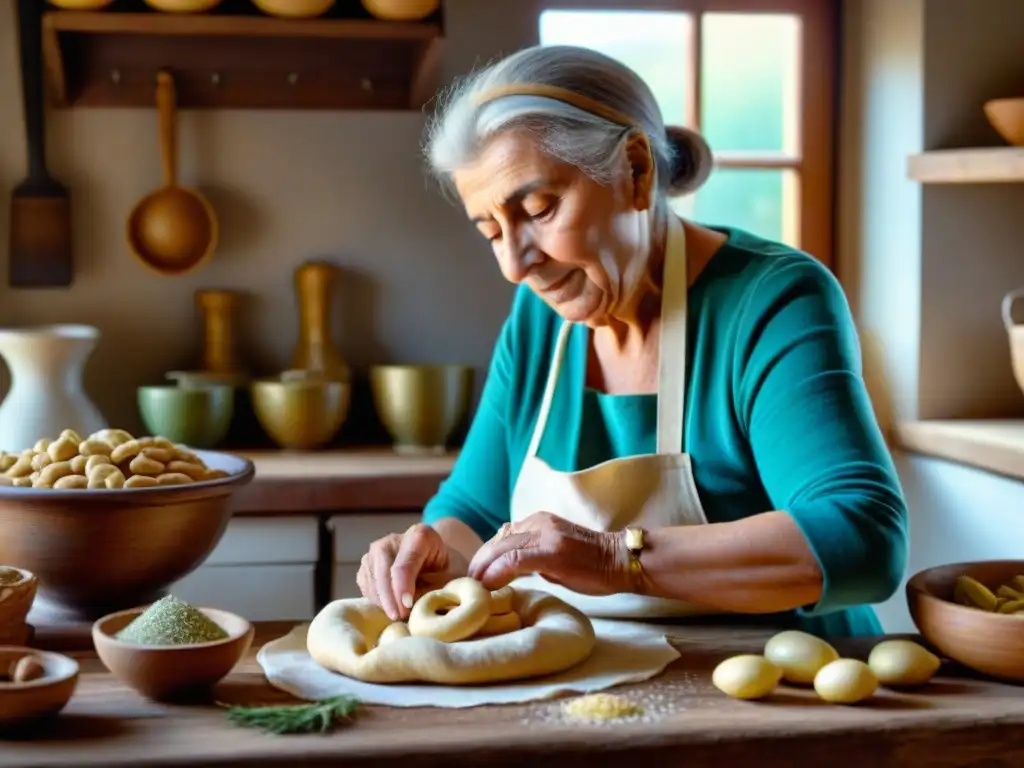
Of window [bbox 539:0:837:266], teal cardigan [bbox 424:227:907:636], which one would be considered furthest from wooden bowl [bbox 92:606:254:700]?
window [bbox 539:0:837:266]

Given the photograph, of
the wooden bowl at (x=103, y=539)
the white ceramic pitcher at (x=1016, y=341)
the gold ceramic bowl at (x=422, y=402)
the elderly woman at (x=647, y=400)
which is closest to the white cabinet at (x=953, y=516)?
the white ceramic pitcher at (x=1016, y=341)

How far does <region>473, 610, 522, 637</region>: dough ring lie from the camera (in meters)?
1.29

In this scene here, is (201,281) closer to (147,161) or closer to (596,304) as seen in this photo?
(147,161)

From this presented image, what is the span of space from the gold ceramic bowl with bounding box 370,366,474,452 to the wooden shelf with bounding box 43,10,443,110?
2.14 ft

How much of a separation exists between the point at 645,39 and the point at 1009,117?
0.89m

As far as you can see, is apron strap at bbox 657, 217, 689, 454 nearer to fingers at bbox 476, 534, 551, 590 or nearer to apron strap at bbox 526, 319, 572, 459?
apron strap at bbox 526, 319, 572, 459

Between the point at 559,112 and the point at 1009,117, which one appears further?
the point at 1009,117

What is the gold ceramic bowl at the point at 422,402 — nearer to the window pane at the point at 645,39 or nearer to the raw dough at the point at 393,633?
the window pane at the point at 645,39

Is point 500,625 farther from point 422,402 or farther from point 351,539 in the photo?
point 422,402

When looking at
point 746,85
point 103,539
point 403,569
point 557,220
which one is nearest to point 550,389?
point 557,220

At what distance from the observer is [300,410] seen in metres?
2.75

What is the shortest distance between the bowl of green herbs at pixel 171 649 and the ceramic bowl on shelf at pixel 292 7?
5.50 feet

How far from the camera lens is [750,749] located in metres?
1.05

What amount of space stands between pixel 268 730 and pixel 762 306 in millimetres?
780
